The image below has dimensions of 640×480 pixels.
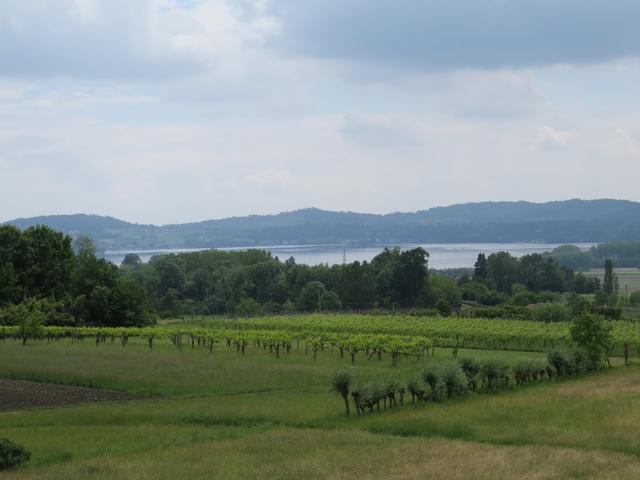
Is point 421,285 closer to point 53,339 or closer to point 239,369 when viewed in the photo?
point 53,339

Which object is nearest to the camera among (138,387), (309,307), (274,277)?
(138,387)

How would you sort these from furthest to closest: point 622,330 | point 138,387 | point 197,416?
1. point 622,330
2. point 138,387
3. point 197,416

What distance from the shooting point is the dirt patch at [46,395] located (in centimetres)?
3481

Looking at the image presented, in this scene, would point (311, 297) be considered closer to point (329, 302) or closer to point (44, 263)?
point (329, 302)

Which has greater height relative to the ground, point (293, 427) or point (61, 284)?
point (61, 284)

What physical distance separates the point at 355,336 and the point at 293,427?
28.9 metres

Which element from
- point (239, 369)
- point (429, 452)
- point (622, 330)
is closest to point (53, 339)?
point (239, 369)

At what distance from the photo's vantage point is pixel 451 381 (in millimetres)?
34156

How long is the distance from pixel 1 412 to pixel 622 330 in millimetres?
50266

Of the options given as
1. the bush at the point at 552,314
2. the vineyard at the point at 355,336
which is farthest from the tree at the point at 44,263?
the bush at the point at 552,314

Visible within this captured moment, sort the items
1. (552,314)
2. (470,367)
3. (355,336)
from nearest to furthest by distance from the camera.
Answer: (470,367) < (355,336) < (552,314)

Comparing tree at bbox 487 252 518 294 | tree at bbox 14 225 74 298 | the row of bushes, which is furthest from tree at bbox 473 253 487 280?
the row of bushes

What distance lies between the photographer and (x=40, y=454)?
2408cm

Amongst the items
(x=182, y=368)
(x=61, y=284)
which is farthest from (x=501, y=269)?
(x=182, y=368)
